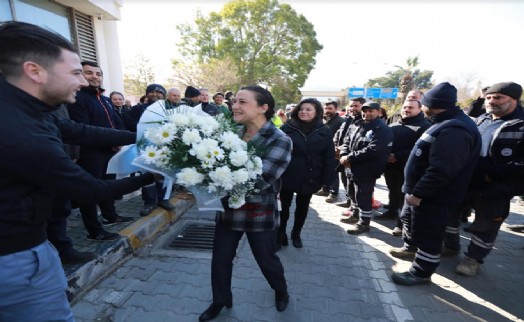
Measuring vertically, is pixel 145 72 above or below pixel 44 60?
above

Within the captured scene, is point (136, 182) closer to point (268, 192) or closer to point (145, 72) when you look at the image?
point (268, 192)

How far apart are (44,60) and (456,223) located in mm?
4602

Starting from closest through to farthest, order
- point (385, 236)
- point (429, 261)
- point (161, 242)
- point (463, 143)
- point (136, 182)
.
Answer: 1. point (136, 182)
2. point (463, 143)
3. point (429, 261)
4. point (161, 242)
5. point (385, 236)

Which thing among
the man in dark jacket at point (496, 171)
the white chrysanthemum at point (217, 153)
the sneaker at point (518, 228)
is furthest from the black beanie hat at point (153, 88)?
the sneaker at point (518, 228)

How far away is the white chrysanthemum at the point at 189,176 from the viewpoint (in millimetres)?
1694

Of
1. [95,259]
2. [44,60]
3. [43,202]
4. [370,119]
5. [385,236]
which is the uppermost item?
[44,60]

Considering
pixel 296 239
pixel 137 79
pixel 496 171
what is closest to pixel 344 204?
pixel 296 239

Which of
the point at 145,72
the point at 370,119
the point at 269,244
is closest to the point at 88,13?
the point at 370,119

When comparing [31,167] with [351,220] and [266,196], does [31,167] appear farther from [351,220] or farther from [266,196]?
[351,220]

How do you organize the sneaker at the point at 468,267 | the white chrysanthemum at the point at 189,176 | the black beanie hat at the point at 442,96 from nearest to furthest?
the white chrysanthemum at the point at 189,176, the black beanie hat at the point at 442,96, the sneaker at the point at 468,267

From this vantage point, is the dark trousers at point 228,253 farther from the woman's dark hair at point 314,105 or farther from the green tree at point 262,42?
the green tree at point 262,42

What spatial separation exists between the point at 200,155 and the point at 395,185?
4.25m

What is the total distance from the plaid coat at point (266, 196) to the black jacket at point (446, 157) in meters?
1.50

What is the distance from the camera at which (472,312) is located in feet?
8.93
